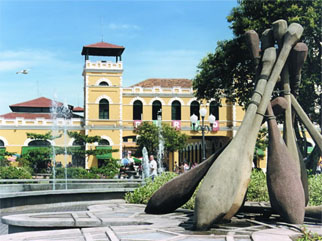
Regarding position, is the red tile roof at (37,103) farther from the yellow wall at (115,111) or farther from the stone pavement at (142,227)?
the stone pavement at (142,227)

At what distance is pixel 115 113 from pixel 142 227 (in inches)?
1335

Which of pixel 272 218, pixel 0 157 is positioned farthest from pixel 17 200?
pixel 0 157

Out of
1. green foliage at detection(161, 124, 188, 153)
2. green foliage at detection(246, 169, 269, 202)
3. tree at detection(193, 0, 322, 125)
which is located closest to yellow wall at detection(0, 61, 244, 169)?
green foliage at detection(161, 124, 188, 153)

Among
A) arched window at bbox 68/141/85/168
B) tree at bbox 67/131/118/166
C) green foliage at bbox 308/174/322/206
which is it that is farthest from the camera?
arched window at bbox 68/141/85/168

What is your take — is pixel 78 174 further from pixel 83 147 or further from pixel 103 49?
pixel 103 49

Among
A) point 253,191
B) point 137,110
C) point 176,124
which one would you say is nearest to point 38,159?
point 137,110

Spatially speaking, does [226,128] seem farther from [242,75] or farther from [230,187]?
[230,187]

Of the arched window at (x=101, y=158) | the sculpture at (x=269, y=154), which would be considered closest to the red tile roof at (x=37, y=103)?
the arched window at (x=101, y=158)

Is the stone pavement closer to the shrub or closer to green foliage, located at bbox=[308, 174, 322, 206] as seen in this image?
the shrub

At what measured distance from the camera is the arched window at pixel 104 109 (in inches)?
1558

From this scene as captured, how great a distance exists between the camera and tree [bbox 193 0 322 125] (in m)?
18.2

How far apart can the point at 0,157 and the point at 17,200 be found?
19225 millimetres

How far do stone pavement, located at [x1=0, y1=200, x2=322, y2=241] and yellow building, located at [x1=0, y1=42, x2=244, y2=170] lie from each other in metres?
30.5

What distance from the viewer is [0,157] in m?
29.2
